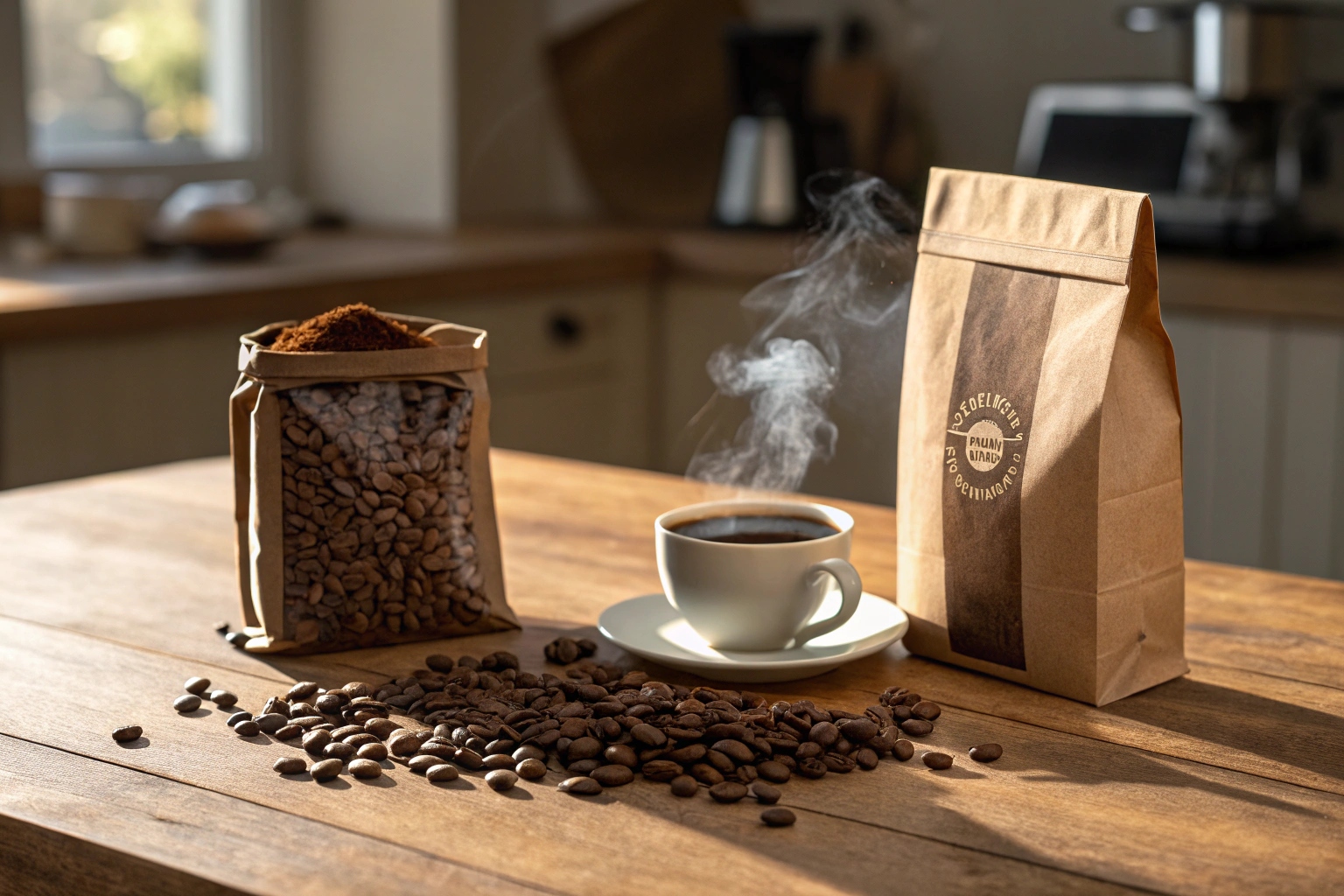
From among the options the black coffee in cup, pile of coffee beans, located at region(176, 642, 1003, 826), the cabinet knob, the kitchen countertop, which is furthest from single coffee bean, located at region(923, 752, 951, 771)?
the cabinet knob

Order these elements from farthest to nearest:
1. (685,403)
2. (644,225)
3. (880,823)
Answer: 1. (644,225)
2. (685,403)
3. (880,823)

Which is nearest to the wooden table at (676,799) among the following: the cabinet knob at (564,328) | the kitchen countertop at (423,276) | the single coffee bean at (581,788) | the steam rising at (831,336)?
the single coffee bean at (581,788)

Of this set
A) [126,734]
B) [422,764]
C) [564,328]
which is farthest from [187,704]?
[564,328]

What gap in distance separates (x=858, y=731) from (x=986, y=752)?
0.06 metres

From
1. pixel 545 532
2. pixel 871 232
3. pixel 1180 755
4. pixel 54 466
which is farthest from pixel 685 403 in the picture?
pixel 1180 755

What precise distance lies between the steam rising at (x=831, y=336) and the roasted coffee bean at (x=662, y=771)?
0.32m

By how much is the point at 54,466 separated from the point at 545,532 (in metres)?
1.20

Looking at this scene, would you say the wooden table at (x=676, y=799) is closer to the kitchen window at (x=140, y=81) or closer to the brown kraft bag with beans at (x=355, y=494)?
the brown kraft bag with beans at (x=355, y=494)

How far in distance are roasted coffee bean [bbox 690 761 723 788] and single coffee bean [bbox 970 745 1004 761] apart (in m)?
0.13

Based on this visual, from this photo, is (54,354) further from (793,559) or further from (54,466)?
(793,559)

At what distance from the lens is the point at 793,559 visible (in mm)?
854

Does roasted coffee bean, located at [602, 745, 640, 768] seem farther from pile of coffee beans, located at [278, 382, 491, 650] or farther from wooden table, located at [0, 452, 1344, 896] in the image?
pile of coffee beans, located at [278, 382, 491, 650]

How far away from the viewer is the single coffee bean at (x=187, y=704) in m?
0.80

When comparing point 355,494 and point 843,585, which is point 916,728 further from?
point 355,494
